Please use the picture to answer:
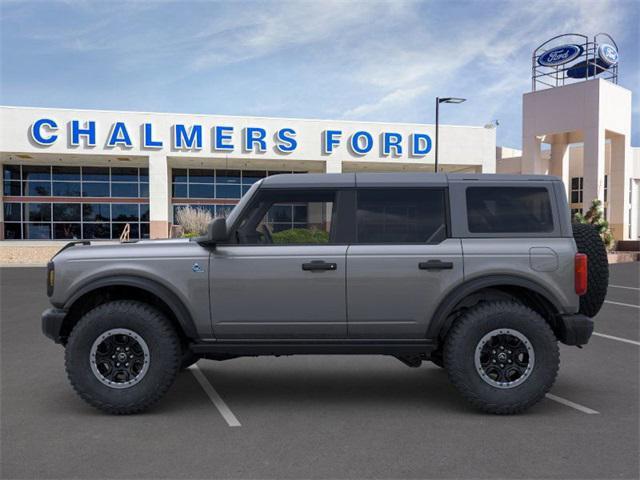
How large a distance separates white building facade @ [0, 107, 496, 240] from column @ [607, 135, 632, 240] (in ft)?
22.4

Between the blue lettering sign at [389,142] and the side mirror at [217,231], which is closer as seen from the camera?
the side mirror at [217,231]

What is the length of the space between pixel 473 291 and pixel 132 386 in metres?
3.01

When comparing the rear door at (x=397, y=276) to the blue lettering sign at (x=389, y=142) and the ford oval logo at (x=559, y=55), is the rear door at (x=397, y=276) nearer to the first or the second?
the blue lettering sign at (x=389, y=142)

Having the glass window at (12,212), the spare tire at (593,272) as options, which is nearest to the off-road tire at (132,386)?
the spare tire at (593,272)

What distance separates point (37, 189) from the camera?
108 ft

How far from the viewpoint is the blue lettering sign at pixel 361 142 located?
3247cm

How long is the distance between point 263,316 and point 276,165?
99.8 feet

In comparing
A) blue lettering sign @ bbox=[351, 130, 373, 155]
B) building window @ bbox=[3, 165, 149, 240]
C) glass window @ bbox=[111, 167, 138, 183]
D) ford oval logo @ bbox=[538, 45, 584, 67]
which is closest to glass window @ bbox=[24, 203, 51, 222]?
building window @ bbox=[3, 165, 149, 240]

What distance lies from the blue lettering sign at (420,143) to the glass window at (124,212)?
1691 cm

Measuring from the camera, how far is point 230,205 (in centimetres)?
3466

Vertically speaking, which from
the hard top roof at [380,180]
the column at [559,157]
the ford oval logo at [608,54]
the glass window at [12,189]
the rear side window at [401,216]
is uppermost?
the ford oval logo at [608,54]

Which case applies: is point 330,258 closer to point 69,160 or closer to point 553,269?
point 553,269

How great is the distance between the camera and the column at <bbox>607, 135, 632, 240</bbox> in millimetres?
31891

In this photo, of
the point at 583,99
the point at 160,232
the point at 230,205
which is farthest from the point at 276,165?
the point at 583,99
